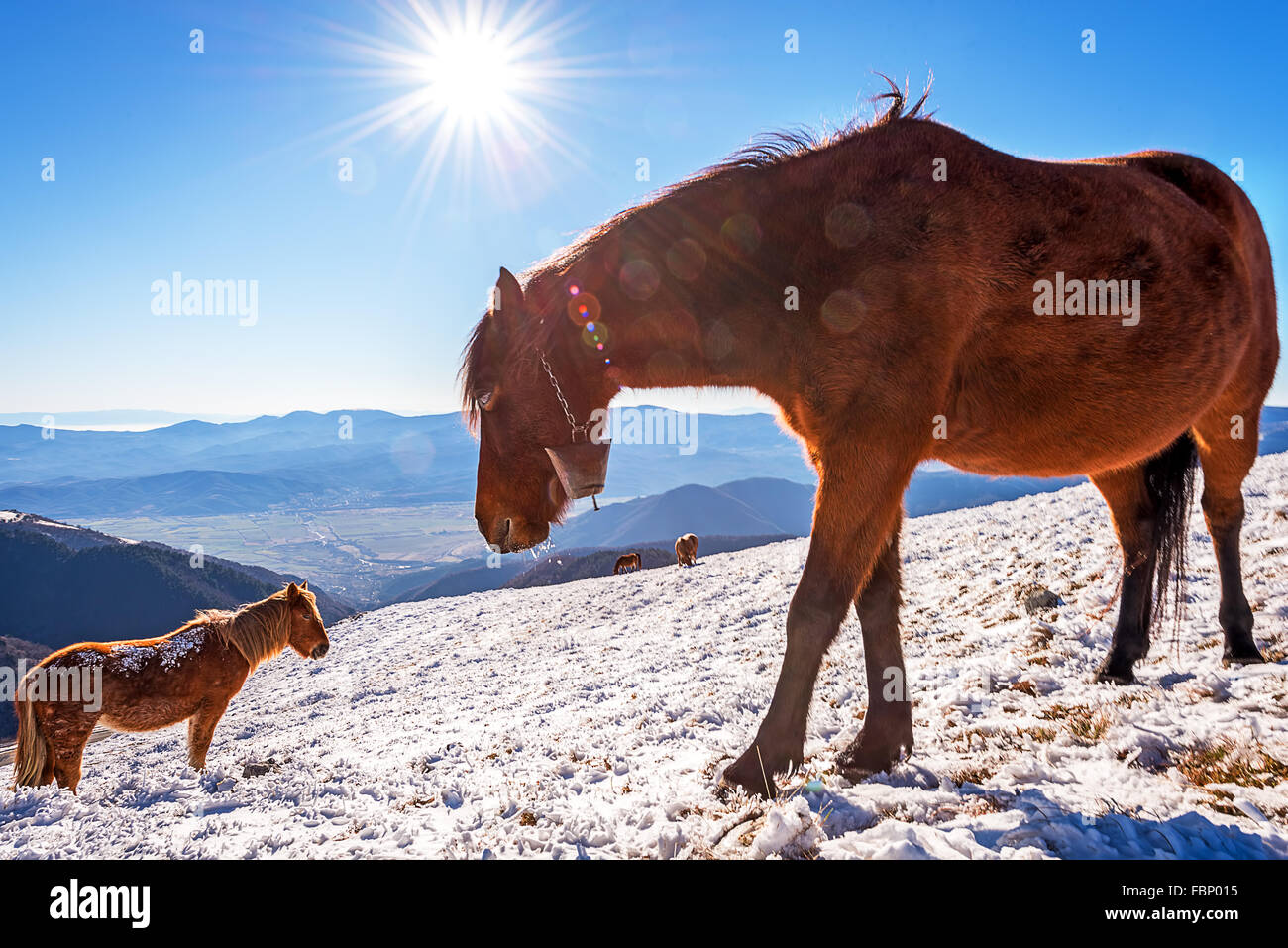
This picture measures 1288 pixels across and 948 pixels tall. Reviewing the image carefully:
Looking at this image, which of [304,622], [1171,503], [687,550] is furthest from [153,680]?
[687,550]

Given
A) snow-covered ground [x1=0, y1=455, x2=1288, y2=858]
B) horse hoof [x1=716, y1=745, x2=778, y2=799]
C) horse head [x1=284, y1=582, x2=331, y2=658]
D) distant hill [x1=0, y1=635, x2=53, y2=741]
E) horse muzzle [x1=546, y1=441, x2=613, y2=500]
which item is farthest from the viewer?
distant hill [x1=0, y1=635, x2=53, y2=741]

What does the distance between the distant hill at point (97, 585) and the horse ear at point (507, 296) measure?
74.0 metres

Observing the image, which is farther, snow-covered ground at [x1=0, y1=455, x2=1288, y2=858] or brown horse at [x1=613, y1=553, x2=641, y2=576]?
brown horse at [x1=613, y1=553, x2=641, y2=576]

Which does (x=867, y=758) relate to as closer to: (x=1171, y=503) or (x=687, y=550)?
(x=1171, y=503)

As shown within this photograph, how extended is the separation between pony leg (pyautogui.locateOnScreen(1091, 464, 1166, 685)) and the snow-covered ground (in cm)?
24

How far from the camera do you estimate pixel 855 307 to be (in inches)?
107

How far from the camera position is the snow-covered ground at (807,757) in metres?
2.40

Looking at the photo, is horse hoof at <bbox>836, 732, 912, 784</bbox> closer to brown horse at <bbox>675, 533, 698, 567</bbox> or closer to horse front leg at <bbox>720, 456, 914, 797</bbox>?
horse front leg at <bbox>720, 456, 914, 797</bbox>

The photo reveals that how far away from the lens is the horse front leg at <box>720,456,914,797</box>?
8.75 ft

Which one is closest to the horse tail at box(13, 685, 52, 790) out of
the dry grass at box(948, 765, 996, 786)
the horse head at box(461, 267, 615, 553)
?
the horse head at box(461, 267, 615, 553)

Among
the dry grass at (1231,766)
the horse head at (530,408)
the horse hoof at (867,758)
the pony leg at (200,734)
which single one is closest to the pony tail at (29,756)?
the pony leg at (200,734)

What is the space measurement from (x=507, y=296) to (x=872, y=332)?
1.95 meters
